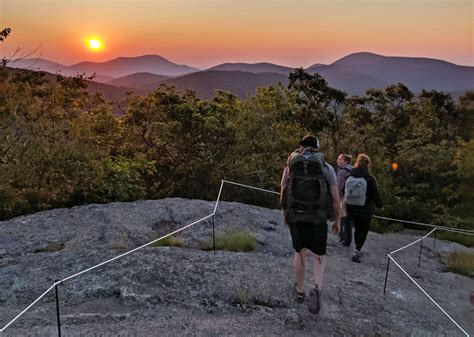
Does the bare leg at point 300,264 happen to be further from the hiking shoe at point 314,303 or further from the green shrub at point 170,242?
the green shrub at point 170,242

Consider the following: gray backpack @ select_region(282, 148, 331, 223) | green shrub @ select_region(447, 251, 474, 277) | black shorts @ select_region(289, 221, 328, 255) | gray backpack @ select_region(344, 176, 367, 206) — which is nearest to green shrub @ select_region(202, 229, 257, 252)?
gray backpack @ select_region(344, 176, 367, 206)

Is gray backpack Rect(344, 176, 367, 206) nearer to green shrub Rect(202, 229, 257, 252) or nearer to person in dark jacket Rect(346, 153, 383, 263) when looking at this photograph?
person in dark jacket Rect(346, 153, 383, 263)

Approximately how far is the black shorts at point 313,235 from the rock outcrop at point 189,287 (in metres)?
0.80

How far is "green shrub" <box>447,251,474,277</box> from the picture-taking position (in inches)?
344

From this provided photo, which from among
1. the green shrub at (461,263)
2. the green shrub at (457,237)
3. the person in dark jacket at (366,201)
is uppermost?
the person in dark jacket at (366,201)

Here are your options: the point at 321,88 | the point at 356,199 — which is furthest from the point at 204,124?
the point at 321,88

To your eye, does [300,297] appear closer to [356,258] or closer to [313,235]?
[313,235]

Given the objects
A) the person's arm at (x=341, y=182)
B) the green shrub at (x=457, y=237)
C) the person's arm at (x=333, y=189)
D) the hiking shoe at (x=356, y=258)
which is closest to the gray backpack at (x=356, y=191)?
the person's arm at (x=341, y=182)

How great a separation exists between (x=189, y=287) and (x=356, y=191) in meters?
2.95

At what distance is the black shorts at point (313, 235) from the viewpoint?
481 centimetres

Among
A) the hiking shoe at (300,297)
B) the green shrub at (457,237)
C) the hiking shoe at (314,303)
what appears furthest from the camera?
the green shrub at (457,237)

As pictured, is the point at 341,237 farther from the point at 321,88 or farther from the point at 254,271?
the point at 321,88

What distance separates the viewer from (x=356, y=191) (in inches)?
272

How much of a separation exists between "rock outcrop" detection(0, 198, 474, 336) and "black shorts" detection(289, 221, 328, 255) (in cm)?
80
